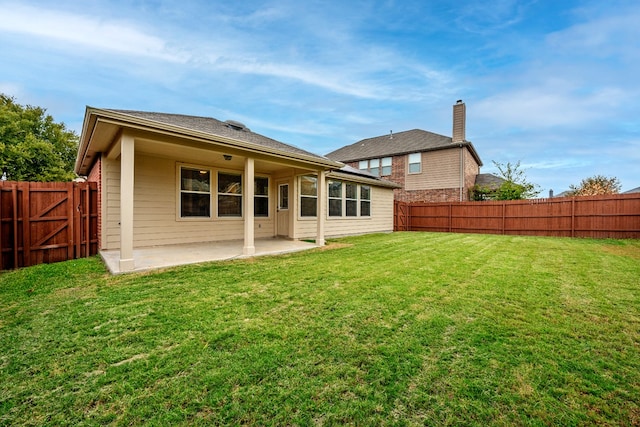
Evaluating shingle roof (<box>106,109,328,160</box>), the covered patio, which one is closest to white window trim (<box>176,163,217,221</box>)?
the covered patio

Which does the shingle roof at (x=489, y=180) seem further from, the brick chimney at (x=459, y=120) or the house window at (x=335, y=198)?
the house window at (x=335, y=198)

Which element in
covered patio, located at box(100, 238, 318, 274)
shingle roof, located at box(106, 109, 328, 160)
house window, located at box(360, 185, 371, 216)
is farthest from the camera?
house window, located at box(360, 185, 371, 216)

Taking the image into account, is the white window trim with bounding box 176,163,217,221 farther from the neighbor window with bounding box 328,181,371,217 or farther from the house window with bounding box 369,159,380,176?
the house window with bounding box 369,159,380,176

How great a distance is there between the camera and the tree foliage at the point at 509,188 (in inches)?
644

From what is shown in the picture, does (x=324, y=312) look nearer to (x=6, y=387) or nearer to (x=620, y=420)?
(x=620, y=420)

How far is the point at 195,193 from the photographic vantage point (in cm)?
806

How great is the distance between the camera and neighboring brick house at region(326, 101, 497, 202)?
16375mm

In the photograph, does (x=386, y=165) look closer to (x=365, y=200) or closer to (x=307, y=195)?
(x=365, y=200)

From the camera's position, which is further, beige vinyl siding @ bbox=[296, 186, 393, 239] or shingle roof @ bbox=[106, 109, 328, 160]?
beige vinyl siding @ bbox=[296, 186, 393, 239]

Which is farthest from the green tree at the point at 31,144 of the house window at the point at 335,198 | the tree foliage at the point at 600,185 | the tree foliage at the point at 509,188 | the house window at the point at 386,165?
the tree foliage at the point at 600,185

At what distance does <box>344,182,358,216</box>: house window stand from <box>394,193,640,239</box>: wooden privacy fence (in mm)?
4212

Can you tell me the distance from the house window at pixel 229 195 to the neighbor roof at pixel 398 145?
12.9 meters

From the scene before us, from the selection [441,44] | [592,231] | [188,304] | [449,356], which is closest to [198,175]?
[188,304]

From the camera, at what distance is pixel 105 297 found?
3580mm
